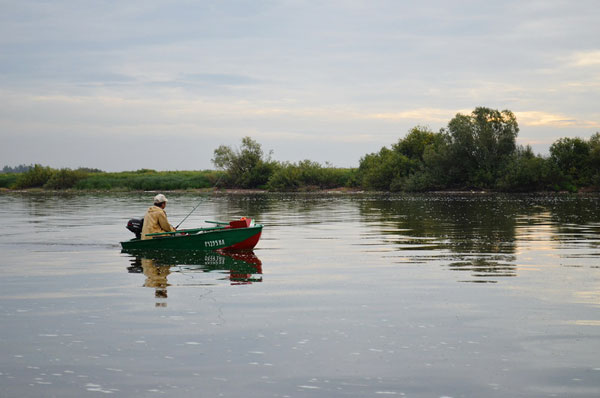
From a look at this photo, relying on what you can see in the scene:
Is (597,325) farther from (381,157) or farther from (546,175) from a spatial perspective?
(381,157)

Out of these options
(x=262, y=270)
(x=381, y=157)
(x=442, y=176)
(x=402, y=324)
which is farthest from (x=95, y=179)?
(x=402, y=324)

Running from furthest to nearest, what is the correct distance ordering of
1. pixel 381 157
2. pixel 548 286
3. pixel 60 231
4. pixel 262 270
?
pixel 381 157, pixel 60 231, pixel 262 270, pixel 548 286

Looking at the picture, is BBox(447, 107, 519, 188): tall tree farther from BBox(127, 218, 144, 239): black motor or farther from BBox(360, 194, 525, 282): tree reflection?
BBox(127, 218, 144, 239): black motor

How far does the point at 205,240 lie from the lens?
62.2 ft

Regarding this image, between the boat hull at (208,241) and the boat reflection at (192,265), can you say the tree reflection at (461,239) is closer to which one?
the boat reflection at (192,265)

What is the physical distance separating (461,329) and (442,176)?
239 ft

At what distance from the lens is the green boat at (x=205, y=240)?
1891 cm

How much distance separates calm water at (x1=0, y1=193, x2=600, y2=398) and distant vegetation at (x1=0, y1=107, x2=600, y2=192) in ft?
177

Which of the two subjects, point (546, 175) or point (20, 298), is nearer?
point (20, 298)

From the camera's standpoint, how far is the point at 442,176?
263 feet

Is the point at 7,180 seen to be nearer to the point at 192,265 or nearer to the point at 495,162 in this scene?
the point at 495,162

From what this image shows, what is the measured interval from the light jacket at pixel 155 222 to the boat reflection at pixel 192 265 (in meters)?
0.64

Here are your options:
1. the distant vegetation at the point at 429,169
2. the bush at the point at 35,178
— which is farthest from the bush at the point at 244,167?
the bush at the point at 35,178

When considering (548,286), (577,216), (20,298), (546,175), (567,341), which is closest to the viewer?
(567,341)
